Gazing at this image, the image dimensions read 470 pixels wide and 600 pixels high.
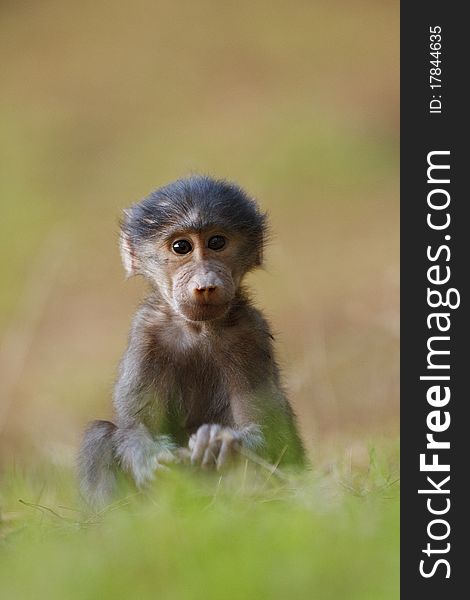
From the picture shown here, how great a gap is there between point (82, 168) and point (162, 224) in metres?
16.0

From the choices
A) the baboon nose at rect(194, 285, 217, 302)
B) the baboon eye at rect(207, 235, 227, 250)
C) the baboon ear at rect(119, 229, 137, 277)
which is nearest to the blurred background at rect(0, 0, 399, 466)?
the baboon ear at rect(119, 229, 137, 277)

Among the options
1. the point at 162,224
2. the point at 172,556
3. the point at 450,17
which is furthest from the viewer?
the point at 162,224

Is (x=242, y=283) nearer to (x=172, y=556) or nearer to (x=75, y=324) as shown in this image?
(x=172, y=556)

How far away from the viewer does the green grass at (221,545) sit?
4105mm

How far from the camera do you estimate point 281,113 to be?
23531 mm

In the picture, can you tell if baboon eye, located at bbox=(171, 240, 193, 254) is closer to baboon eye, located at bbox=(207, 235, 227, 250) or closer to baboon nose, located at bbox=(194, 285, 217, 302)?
baboon eye, located at bbox=(207, 235, 227, 250)

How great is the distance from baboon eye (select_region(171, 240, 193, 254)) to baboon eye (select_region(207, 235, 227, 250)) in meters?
0.10

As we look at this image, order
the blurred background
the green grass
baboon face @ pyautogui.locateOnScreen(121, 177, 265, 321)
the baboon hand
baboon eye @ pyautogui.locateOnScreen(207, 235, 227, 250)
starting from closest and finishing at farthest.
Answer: the green grass
the baboon hand
baboon face @ pyautogui.locateOnScreen(121, 177, 265, 321)
baboon eye @ pyautogui.locateOnScreen(207, 235, 227, 250)
the blurred background

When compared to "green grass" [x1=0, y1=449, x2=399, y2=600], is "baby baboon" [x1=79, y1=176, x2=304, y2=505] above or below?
above

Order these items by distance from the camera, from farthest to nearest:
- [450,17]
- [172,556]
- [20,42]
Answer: [20,42], [450,17], [172,556]

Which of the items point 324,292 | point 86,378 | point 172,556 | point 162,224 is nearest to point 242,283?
point 162,224

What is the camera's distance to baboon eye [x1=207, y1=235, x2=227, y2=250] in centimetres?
666

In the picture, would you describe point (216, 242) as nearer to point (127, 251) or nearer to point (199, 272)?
point (199, 272)

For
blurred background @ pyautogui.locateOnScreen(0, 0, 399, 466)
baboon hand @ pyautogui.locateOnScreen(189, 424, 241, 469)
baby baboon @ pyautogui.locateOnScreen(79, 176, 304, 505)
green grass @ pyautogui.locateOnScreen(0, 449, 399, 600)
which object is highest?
blurred background @ pyautogui.locateOnScreen(0, 0, 399, 466)
